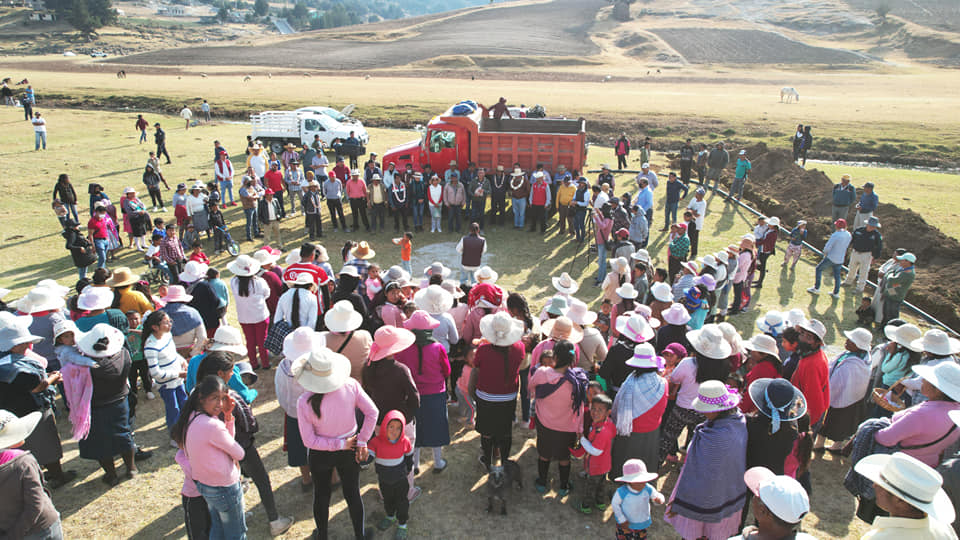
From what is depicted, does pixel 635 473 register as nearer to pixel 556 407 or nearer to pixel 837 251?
pixel 556 407

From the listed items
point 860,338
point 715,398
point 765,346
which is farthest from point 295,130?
point 715,398

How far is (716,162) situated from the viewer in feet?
59.8

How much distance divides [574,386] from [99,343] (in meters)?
4.77

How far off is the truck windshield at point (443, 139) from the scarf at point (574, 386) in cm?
1127

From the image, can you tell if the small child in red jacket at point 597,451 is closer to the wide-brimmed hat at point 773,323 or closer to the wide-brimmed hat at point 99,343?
the wide-brimmed hat at point 773,323

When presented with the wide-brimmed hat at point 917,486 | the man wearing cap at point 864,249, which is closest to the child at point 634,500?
the wide-brimmed hat at point 917,486

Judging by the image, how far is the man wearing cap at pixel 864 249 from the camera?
11.3m

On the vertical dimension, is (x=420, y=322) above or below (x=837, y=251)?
above

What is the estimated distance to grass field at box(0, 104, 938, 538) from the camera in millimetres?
5531

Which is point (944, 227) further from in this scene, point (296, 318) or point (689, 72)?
point (689, 72)

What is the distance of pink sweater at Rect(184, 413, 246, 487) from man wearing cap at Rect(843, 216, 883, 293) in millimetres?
12270

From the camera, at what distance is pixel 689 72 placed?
6912 centimetres

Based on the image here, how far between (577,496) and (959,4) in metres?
138

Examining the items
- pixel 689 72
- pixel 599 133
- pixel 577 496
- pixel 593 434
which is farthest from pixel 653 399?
pixel 689 72
